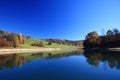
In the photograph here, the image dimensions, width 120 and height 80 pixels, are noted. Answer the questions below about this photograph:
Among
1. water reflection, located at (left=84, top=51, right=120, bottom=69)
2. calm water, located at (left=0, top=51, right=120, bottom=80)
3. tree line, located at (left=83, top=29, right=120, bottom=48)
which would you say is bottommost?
calm water, located at (left=0, top=51, right=120, bottom=80)

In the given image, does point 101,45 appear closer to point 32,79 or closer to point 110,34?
point 110,34

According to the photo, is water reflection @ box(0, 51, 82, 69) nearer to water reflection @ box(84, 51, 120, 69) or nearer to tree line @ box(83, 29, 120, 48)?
water reflection @ box(84, 51, 120, 69)

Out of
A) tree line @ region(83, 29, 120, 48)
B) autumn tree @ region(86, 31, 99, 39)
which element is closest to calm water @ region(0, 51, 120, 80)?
tree line @ region(83, 29, 120, 48)

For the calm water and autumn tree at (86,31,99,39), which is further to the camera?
autumn tree at (86,31,99,39)

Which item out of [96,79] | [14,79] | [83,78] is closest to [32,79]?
[14,79]

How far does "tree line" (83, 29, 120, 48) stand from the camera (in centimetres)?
8238

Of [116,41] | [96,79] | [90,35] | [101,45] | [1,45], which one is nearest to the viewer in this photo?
[96,79]

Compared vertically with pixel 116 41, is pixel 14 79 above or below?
below

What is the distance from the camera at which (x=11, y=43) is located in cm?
7431

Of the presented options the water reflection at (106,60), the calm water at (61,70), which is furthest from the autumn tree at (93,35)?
the calm water at (61,70)

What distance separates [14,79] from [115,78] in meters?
8.65

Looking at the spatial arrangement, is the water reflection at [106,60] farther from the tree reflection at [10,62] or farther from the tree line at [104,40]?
the tree line at [104,40]

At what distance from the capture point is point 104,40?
88938 mm

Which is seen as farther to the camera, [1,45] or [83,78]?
[1,45]
